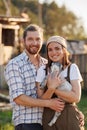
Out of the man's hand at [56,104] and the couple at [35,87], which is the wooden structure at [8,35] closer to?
the couple at [35,87]

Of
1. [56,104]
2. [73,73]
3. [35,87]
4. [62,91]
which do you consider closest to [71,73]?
[73,73]

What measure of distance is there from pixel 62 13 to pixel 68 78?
222ft

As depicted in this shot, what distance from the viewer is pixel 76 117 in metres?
4.80

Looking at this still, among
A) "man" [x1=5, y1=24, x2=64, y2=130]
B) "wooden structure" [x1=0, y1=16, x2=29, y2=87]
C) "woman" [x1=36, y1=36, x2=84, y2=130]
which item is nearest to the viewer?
"woman" [x1=36, y1=36, x2=84, y2=130]

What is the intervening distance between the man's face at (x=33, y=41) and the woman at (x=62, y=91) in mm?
272

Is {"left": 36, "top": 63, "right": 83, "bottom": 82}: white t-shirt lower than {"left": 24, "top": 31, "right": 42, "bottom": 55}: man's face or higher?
lower

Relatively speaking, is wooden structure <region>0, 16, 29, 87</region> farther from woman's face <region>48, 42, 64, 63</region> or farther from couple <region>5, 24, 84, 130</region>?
woman's face <region>48, 42, 64, 63</region>

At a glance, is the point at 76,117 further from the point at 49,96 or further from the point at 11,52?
the point at 11,52

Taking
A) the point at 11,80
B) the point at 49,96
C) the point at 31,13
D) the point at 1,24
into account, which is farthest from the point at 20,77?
the point at 31,13

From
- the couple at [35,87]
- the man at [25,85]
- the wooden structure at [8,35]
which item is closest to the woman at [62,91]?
the couple at [35,87]

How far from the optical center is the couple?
4.74m

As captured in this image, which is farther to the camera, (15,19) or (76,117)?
(15,19)

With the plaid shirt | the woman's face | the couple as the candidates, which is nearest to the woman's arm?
the couple

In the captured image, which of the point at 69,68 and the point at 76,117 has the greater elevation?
the point at 69,68
